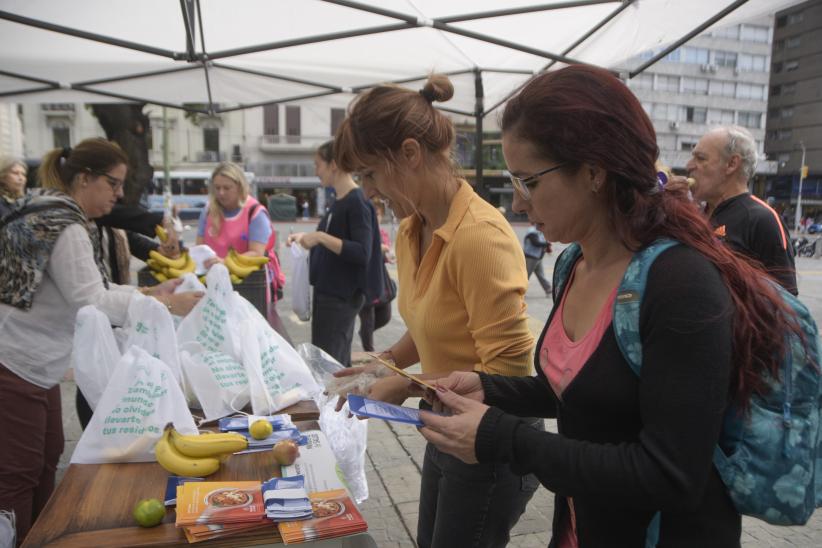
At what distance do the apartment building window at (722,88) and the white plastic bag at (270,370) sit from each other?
6279 cm

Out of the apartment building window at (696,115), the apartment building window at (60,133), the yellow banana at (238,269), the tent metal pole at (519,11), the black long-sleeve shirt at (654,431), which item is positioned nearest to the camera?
the black long-sleeve shirt at (654,431)

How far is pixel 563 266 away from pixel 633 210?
0.36m

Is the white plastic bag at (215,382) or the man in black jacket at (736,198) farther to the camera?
the man in black jacket at (736,198)

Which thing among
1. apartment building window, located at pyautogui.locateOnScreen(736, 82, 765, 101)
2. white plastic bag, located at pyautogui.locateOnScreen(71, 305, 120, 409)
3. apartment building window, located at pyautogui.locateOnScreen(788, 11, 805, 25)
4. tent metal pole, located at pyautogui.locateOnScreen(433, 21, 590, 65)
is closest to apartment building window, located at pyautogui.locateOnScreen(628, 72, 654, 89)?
apartment building window, located at pyautogui.locateOnScreen(736, 82, 765, 101)

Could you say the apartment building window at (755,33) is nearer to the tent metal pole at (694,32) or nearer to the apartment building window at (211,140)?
the apartment building window at (211,140)

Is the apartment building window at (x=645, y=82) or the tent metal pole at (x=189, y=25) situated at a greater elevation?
the apartment building window at (x=645, y=82)

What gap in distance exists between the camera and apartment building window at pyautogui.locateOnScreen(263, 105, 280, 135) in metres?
47.7

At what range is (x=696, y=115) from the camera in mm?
54656

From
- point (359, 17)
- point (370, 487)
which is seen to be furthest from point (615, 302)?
point (359, 17)

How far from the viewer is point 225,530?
1.39 m

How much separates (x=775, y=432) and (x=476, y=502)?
809mm

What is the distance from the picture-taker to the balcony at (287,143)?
48.4 meters

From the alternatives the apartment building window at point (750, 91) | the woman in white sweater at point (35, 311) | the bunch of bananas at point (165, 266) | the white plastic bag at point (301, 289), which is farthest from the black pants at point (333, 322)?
the apartment building window at point (750, 91)

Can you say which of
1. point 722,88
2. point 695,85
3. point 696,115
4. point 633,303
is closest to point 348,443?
point 633,303
